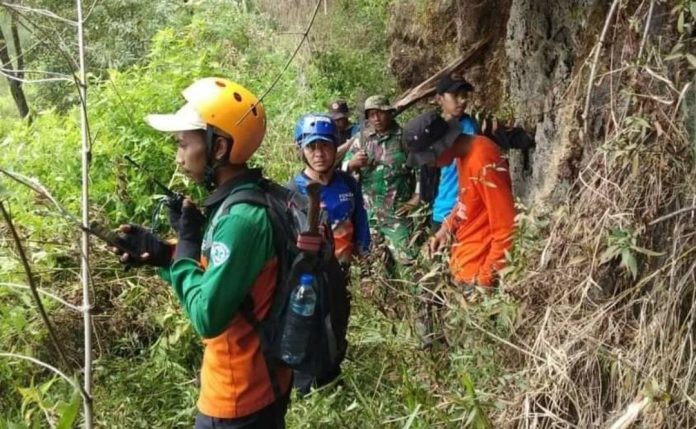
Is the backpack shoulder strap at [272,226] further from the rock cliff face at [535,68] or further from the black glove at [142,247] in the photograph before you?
the rock cliff face at [535,68]

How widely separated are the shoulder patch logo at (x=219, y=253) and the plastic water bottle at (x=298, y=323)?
316mm

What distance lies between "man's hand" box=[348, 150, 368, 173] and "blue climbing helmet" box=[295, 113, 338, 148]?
1121mm

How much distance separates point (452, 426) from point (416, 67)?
7.18 metres

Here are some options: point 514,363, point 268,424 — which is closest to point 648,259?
point 514,363

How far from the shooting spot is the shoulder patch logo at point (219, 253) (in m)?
2.54

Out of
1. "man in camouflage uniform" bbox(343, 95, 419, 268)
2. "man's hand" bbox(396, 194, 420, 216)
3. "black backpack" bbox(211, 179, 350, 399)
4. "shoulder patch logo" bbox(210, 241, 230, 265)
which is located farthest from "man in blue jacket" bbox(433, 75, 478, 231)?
"shoulder patch logo" bbox(210, 241, 230, 265)

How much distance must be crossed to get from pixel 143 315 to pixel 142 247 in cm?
244

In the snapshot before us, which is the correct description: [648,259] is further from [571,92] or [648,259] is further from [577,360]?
[571,92]

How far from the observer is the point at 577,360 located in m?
2.74

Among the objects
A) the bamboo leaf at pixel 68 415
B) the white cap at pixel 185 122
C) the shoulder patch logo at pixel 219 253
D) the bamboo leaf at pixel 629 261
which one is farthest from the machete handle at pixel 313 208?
the bamboo leaf at pixel 68 415

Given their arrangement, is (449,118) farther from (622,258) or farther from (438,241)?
(622,258)

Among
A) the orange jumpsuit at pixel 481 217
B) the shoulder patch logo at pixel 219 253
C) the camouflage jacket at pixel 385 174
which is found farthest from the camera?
the camouflage jacket at pixel 385 174

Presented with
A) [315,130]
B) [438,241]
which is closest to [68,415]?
[438,241]

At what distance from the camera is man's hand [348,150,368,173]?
5.95 m
